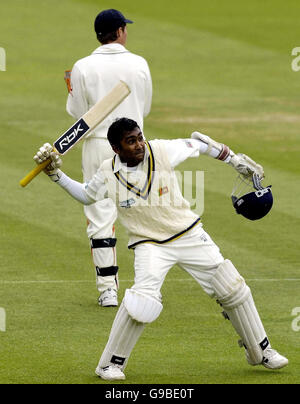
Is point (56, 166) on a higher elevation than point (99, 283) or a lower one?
higher

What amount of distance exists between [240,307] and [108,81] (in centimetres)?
258

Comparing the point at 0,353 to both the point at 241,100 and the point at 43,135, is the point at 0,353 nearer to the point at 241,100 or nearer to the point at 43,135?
the point at 43,135

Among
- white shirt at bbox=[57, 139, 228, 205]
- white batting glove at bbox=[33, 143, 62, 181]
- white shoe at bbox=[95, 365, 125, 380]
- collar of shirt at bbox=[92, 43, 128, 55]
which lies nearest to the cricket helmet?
white shirt at bbox=[57, 139, 228, 205]

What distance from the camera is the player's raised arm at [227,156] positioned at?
23.6ft

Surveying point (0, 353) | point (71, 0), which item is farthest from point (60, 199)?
point (71, 0)

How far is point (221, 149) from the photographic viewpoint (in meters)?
7.20

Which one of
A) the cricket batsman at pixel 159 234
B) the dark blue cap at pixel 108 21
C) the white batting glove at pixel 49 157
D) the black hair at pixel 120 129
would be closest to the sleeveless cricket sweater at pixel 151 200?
the cricket batsman at pixel 159 234

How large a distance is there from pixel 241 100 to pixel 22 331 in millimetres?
9983

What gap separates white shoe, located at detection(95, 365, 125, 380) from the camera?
22.0ft

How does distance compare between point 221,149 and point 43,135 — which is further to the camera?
point 43,135

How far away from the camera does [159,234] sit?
22.6ft

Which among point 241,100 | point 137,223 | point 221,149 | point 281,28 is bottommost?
point 137,223

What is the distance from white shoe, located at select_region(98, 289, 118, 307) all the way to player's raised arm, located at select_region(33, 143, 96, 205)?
64.4 inches

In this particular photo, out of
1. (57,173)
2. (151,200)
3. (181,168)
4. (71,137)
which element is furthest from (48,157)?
(181,168)
